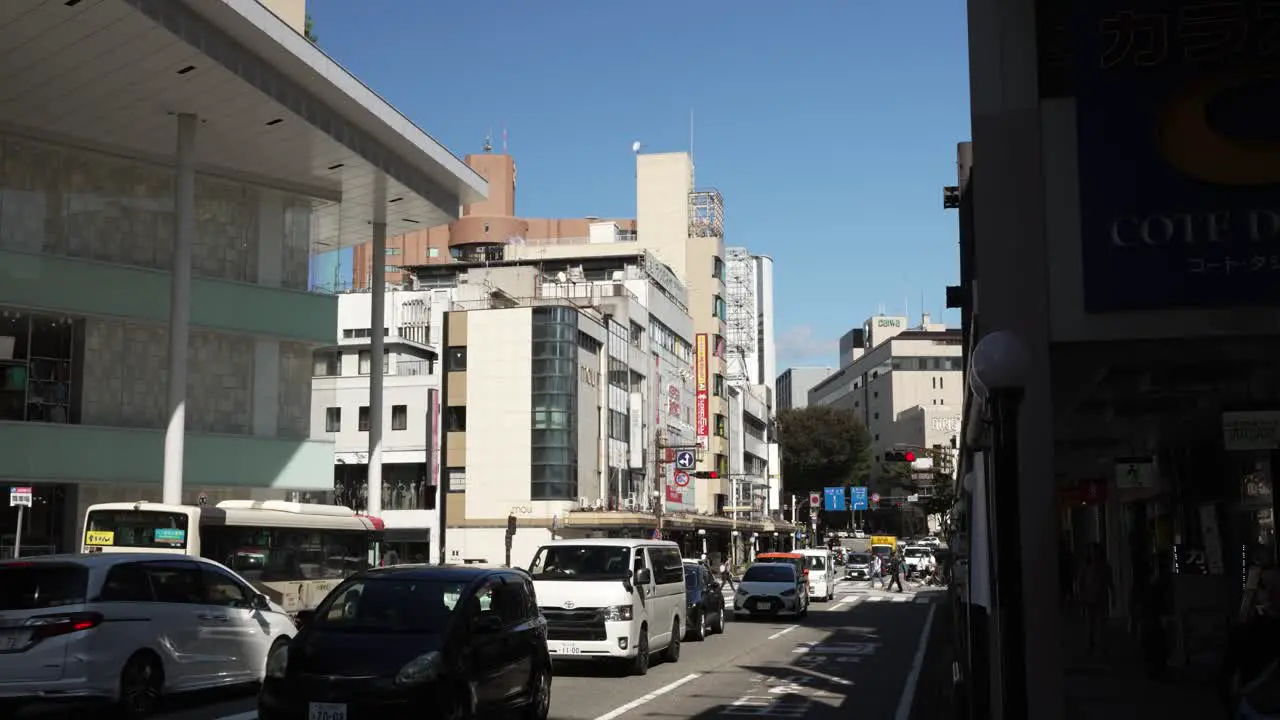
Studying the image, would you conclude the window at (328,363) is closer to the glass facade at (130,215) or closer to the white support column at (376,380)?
the white support column at (376,380)

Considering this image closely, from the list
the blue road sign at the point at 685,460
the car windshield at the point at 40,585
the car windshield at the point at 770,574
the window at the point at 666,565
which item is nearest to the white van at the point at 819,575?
the car windshield at the point at 770,574

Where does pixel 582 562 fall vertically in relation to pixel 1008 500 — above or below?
below

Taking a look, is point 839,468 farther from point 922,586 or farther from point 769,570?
point 769,570

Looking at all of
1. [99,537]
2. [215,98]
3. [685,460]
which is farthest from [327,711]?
[685,460]

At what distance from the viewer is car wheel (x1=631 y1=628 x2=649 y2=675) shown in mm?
19531

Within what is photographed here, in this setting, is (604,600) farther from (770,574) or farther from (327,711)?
(770,574)

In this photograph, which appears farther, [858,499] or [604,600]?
[858,499]

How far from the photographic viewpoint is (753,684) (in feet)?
61.2

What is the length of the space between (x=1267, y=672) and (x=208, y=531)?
21390mm

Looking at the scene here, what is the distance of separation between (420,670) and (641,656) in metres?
9.25

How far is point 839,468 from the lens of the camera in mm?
124625

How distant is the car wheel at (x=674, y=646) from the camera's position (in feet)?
72.5

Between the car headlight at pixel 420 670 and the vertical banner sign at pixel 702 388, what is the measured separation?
7580 cm

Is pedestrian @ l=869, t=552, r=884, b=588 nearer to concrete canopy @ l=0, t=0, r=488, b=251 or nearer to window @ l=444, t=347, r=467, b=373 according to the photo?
window @ l=444, t=347, r=467, b=373
